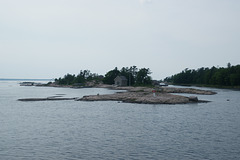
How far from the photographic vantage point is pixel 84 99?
69062 millimetres

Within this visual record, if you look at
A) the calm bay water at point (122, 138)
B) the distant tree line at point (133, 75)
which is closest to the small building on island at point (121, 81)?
the distant tree line at point (133, 75)

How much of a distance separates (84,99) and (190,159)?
5256 cm

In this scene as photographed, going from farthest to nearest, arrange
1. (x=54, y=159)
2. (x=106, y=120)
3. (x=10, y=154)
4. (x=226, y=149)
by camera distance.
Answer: (x=106, y=120) → (x=226, y=149) → (x=10, y=154) → (x=54, y=159)

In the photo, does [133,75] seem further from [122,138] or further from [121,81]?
[122,138]

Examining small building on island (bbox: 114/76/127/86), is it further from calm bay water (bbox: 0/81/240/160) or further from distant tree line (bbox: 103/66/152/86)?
calm bay water (bbox: 0/81/240/160)

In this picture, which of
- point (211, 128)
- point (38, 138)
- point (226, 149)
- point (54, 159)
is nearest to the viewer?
point (54, 159)

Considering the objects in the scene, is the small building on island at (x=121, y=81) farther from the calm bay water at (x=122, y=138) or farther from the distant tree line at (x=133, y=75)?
the calm bay water at (x=122, y=138)

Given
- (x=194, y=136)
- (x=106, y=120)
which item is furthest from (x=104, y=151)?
(x=106, y=120)

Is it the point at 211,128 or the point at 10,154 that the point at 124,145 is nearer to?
the point at 10,154

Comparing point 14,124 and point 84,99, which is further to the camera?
point 84,99

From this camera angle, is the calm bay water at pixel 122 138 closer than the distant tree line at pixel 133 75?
Yes

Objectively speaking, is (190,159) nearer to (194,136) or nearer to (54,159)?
(194,136)

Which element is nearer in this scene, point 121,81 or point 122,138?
point 122,138

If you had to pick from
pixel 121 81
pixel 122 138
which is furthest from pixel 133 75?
pixel 122 138
